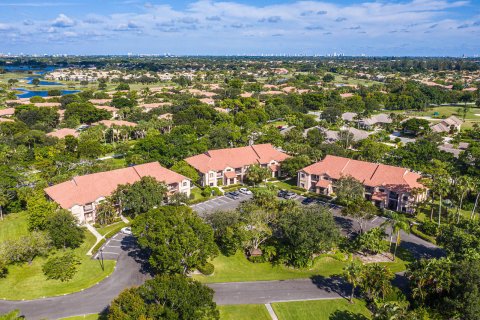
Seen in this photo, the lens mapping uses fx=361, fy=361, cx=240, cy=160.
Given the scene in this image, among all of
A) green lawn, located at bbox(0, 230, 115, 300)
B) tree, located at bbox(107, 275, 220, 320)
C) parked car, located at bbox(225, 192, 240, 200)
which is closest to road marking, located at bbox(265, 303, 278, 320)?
tree, located at bbox(107, 275, 220, 320)

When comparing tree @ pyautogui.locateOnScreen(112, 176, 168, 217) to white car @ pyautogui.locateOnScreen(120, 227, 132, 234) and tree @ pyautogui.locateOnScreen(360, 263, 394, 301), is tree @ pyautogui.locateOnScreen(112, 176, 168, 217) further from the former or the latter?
tree @ pyautogui.locateOnScreen(360, 263, 394, 301)

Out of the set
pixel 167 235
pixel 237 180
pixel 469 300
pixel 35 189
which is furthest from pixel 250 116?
pixel 469 300

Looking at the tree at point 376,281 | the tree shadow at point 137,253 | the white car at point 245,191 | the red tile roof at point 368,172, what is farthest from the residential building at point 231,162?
the tree at point 376,281

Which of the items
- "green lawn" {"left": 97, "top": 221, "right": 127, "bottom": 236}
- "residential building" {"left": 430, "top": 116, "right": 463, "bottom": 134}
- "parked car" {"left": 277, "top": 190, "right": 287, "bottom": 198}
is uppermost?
"residential building" {"left": 430, "top": 116, "right": 463, "bottom": 134}

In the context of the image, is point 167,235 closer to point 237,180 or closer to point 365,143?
point 237,180

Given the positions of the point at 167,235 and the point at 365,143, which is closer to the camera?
the point at 167,235

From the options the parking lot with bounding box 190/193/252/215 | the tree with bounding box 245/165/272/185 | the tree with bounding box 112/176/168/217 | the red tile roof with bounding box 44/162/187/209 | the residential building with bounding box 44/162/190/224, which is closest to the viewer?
the tree with bounding box 112/176/168/217

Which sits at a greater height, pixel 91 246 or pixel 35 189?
pixel 35 189

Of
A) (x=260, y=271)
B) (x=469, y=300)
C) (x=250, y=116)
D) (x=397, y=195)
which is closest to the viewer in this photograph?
(x=469, y=300)
